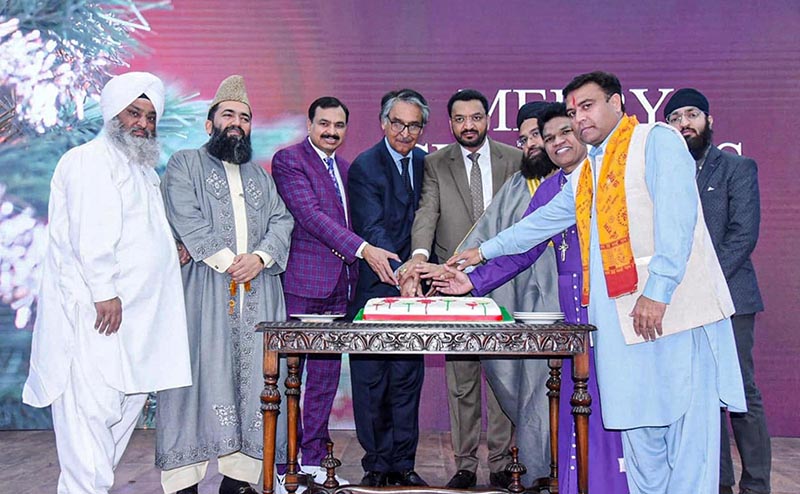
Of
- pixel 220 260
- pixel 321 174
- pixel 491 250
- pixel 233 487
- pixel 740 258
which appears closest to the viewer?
pixel 491 250

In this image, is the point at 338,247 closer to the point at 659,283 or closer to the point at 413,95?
the point at 413,95

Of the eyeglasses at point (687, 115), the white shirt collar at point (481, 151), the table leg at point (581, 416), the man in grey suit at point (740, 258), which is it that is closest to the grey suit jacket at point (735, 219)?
the man in grey suit at point (740, 258)

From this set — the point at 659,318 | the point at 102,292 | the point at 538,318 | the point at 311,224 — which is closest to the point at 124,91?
the point at 102,292

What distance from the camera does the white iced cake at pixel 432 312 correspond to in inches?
105

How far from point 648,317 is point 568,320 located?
0.66 m

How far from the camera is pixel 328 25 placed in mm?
5215

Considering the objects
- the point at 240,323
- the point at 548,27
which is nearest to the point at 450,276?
the point at 240,323

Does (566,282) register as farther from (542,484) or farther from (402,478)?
(402,478)

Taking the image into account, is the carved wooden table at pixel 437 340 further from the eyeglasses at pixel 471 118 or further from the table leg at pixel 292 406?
the eyeglasses at pixel 471 118

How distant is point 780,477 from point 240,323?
3.21 m

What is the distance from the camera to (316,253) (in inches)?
150

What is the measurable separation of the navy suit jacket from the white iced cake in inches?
40.1

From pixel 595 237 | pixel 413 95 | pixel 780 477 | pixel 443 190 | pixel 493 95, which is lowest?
pixel 780 477

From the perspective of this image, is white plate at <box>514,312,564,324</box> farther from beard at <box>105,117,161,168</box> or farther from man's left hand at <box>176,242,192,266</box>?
beard at <box>105,117,161,168</box>
